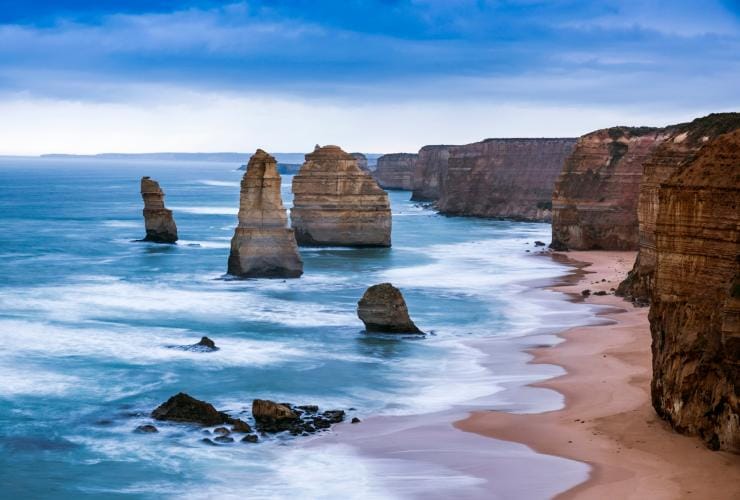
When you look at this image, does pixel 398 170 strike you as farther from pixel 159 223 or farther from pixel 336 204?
pixel 336 204

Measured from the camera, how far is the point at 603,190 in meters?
73.4

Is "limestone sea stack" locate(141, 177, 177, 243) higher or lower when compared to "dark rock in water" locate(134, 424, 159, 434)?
higher

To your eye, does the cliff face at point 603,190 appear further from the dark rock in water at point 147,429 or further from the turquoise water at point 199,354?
the dark rock in water at point 147,429

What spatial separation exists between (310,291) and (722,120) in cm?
1989

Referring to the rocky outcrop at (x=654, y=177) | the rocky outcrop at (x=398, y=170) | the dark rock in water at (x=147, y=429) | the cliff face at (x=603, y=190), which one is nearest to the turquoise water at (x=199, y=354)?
the dark rock in water at (x=147, y=429)

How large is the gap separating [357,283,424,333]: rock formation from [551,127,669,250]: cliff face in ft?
122

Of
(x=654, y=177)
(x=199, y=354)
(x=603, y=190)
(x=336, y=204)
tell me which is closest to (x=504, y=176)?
(x=603, y=190)

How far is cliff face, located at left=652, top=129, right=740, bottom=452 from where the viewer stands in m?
20.7

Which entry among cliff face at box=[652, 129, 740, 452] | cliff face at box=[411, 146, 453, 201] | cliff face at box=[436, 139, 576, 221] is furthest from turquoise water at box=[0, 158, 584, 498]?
cliff face at box=[411, 146, 453, 201]

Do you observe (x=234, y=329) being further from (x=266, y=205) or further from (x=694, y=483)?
(x=694, y=483)

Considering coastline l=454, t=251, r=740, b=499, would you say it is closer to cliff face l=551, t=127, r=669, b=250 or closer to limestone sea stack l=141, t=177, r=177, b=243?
cliff face l=551, t=127, r=669, b=250

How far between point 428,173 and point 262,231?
10666 cm

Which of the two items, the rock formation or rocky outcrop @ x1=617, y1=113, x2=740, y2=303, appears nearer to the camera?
the rock formation

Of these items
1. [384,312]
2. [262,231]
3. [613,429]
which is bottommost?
[613,429]
